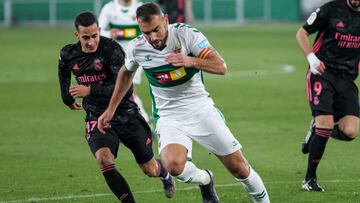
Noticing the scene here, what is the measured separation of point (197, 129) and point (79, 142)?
5990mm

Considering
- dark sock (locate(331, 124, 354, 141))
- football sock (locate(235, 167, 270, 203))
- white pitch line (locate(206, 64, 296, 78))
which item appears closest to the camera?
football sock (locate(235, 167, 270, 203))

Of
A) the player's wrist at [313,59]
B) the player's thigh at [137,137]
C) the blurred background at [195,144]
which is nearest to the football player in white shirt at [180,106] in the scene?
the player's thigh at [137,137]

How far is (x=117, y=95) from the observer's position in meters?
9.77

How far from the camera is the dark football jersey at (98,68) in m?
10.2

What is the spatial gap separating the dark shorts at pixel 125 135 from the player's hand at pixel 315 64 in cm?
212

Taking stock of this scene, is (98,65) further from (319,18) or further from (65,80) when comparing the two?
(319,18)

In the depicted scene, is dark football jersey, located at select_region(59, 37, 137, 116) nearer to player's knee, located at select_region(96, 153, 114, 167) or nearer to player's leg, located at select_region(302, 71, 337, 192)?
player's knee, located at select_region(96, 153, 114, 167)

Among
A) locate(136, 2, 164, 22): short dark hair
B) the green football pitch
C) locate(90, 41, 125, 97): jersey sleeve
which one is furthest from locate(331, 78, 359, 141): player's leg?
locate(136, 2, 164, 22): short dark hair

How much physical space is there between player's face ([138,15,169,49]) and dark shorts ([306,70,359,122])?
2.87 metres

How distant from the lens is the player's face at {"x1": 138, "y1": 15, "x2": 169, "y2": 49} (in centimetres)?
915

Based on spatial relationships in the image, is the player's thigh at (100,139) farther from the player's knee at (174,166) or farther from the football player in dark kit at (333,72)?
the football player in dark kit at (333,72)

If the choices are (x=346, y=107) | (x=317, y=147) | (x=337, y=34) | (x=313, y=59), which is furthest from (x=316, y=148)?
(x=337, y=34)

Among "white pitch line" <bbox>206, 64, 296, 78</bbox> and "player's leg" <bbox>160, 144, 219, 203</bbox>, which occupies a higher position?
"player's leg" <bbox>160, 144, 219, 203</bbox>

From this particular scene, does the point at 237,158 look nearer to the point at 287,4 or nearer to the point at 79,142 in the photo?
the point at 79,142
